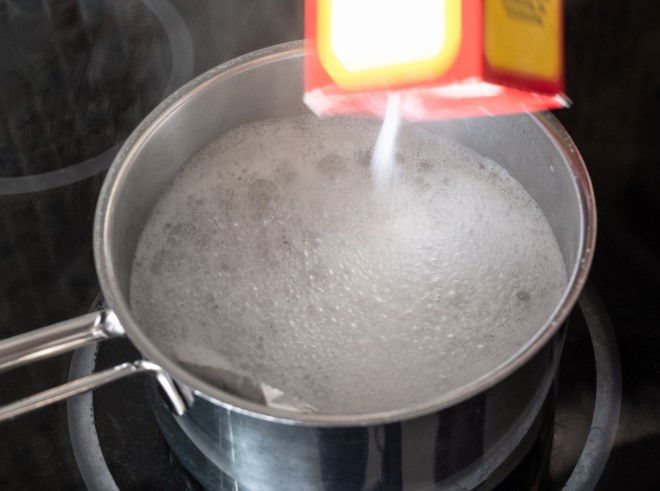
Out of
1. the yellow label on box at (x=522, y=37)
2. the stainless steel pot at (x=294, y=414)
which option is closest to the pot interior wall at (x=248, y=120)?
the stainless steel pot at (x=294, y=414)

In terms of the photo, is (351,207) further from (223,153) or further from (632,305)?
(632,305)

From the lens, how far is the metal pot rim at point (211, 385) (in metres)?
0.44

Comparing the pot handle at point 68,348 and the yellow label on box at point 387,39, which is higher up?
the yellow label on box at point 387,39

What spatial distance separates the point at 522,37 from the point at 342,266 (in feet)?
0.82

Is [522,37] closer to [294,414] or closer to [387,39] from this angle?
[387,39]

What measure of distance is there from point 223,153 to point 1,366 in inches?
12.2

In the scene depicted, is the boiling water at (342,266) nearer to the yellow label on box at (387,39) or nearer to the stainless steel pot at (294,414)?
the stainless steel pot at (294,414)

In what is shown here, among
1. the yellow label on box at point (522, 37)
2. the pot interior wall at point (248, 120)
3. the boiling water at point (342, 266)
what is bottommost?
the boiling water at point (342, 266)

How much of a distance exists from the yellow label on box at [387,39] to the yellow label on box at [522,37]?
0.07ft

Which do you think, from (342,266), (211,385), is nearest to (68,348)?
(211,385)

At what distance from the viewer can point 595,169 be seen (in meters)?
0.78

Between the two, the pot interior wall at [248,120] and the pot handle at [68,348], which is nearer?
the pot handle at [68,348]

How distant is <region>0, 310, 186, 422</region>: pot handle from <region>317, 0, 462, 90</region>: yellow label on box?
200 mm

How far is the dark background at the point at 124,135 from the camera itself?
65 centimetres
